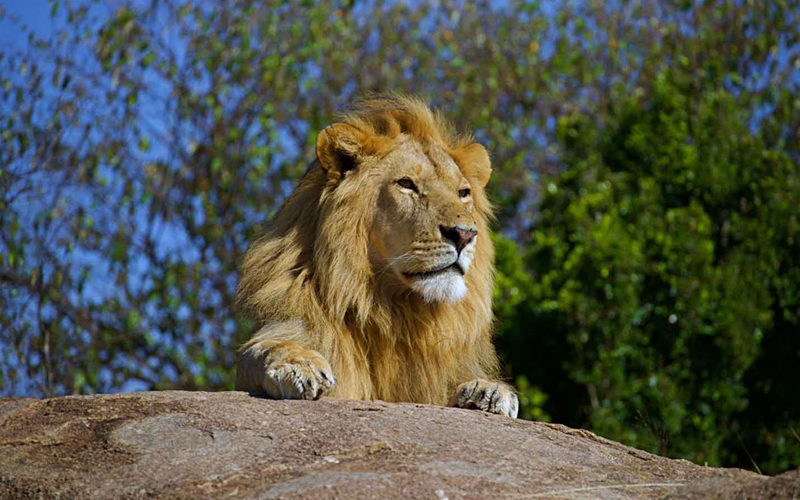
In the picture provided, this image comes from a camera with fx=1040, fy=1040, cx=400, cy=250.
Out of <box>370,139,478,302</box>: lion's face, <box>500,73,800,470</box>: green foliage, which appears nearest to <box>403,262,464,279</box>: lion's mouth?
<box>370,139,478,302</box>: lion's face

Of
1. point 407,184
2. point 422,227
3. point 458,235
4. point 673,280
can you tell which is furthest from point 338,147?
point 673,280

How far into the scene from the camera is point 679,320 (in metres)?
9.30

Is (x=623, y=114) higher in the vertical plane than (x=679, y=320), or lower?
higher

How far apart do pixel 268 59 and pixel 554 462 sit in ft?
25.4

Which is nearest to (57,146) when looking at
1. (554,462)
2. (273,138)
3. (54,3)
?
(54,3)

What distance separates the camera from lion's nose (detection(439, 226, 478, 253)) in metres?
4.62

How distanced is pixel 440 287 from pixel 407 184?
1.78 feet

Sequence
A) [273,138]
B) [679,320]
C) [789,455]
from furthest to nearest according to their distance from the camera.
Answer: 1. [273,138]
2. [679,320]
3. [789,455]

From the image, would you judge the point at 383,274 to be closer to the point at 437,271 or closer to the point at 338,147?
the point at 437,271

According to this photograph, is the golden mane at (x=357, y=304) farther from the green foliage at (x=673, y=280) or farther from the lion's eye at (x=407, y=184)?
the green foliage at (x=673, y=280)

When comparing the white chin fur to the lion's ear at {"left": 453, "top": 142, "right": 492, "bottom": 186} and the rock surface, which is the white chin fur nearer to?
the rock surface

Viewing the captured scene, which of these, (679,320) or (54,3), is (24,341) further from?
(679,320)

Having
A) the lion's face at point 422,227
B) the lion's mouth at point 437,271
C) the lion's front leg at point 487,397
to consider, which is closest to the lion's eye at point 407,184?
the lion's face at point 422,227

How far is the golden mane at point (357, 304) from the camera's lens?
4695mm
